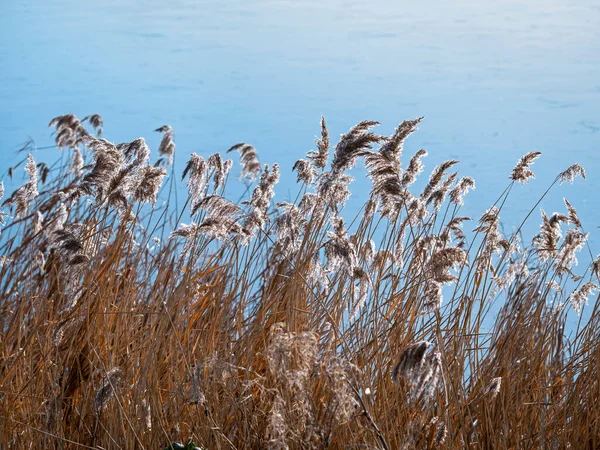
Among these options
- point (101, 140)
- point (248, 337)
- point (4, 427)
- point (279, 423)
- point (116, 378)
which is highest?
point (101, 140)

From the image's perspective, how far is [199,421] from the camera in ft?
7.22

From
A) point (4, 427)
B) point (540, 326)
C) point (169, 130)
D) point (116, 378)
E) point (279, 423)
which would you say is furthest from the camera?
point (169, 130)

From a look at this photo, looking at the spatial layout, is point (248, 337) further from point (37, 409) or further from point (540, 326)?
point (540, 326)

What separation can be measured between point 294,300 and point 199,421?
56 cm

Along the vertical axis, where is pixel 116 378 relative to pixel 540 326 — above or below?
above

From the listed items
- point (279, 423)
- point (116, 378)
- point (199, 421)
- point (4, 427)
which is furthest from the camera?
point (4, 427)

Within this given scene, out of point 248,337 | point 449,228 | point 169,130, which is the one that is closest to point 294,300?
point 248,337

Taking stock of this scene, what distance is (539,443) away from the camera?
89.4 inches

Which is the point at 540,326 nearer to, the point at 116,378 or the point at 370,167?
the point at 370,167

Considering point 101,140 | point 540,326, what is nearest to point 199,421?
point 101,140

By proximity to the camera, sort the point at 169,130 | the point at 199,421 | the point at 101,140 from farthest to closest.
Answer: the point at 169,130, the point at 101,140, the point at 199,421

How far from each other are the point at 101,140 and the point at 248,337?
76 cm

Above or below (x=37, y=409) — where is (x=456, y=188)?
above

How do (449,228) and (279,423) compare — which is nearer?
(279,423)
